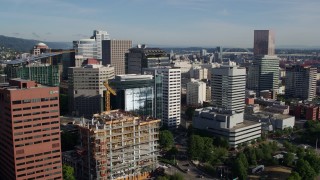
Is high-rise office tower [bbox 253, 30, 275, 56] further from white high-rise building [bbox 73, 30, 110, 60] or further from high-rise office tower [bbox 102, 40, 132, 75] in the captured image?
high-rise office tower [bbox 102, 40, 132, 75]

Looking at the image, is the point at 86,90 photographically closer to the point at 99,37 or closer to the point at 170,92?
the point at 170,92

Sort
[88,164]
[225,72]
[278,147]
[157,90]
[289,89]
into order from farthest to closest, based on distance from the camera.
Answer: [289,89] < [225,72] < [157,90] < [278,147] < [88,164]

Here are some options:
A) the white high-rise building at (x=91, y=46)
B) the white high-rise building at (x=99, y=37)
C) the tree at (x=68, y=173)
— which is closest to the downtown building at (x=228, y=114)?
the tree at (x=68, y=173)

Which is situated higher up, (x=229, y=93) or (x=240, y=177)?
(x=229, y=93)

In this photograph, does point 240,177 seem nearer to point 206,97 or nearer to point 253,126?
point 253,126

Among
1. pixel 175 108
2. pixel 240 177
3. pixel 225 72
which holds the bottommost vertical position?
pixel 240 177

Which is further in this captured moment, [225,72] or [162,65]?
[162,65]

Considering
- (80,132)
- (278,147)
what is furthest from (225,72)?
(80,132)
